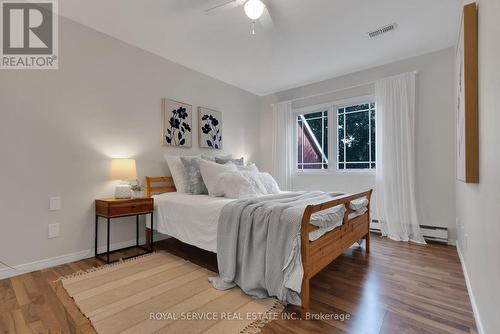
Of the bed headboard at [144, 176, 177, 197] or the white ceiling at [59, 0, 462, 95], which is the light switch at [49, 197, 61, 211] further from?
the white ceiling at [59, 0, 462, 95]

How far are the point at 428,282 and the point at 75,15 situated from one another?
4.34 m

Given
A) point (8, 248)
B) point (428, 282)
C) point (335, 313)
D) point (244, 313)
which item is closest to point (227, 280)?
point (244, 313)

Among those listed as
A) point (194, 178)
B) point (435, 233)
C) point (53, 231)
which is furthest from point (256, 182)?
point (435, 233)

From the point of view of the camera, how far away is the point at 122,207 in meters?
2.59

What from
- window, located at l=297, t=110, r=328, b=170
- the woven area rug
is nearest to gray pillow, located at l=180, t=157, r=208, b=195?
the woven area rug

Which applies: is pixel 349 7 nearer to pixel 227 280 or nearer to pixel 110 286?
Answer: pixel 227 280

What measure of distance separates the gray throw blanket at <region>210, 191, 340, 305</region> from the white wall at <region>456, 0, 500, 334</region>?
973 mm

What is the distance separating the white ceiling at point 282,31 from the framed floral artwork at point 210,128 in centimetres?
69

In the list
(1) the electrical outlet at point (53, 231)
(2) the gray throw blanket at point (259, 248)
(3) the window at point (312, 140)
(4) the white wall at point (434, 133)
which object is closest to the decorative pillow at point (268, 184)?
(2) the gray throw blanket at point (259, 248)

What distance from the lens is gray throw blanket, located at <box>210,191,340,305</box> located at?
167cm

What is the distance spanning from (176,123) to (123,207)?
1.49 metres

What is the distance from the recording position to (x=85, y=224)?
2670 millimetres

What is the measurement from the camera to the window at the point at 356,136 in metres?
3.83

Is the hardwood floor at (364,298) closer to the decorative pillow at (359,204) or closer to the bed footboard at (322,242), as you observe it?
the bed footboard at (322,242)
